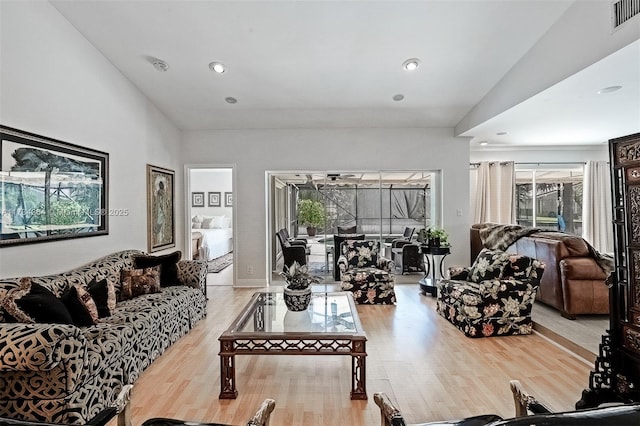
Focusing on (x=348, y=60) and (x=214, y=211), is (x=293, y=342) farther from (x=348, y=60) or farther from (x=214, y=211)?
A: (x=214, y=211)

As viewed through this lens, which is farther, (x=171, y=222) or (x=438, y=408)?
(x=171, y=222)

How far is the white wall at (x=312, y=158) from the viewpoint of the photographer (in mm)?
6242

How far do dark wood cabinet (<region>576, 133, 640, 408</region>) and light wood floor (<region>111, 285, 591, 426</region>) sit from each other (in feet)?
1.11

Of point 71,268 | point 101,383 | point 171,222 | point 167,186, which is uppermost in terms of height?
point 167,186

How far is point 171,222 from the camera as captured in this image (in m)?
5.88

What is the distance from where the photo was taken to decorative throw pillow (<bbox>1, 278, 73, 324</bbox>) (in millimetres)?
2203

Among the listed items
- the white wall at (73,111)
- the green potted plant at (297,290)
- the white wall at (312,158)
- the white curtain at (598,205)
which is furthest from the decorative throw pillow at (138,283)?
the white curtain at (598,205)

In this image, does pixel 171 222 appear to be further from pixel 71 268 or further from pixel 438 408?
pixel 438 408

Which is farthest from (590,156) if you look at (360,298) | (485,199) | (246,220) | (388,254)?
(246,220)

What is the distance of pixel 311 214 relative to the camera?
21.5 ft

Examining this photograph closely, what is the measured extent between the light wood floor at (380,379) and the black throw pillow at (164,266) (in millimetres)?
714

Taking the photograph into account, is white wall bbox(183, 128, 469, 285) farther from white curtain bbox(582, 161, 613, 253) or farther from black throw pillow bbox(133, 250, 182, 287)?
white curtain bbox(582, 161, 613, 253)

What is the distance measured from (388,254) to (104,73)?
529 cm

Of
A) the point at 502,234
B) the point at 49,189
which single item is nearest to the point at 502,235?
the point at 502,234
